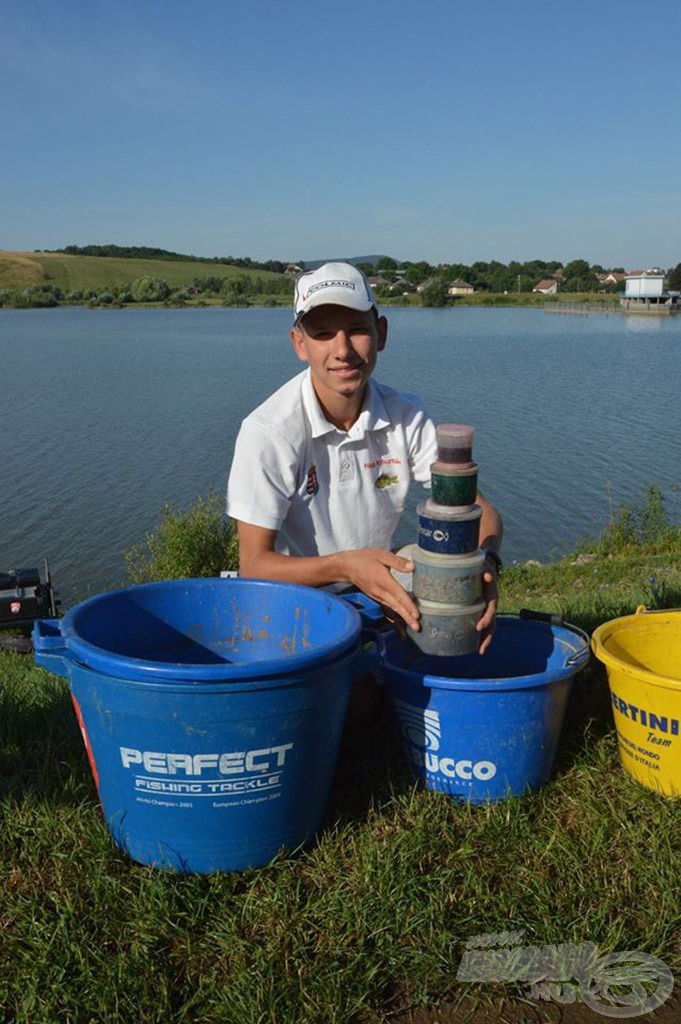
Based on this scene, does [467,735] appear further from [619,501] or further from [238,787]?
[619,501]

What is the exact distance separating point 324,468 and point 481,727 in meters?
1.13

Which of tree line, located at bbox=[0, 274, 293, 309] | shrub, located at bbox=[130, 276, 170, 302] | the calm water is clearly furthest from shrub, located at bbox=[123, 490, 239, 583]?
shrub, located at bbox=[130, 276, 170, 302]

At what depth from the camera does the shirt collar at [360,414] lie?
10.5ft

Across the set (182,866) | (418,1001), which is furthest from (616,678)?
(182,866)

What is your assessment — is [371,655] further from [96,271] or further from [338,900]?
[96,271]

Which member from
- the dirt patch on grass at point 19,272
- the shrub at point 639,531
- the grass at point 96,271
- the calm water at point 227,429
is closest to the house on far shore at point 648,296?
the grass at point 96,271

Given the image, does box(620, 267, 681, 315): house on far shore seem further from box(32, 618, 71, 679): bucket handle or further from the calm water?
box(32, 618, 71, 679): bucket handle

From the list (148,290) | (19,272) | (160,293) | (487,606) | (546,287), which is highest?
(546,287)

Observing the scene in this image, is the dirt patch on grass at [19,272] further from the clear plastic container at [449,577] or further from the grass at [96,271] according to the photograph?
the clear plastic container at [449,577]

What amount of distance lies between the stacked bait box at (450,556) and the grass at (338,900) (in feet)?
1.83

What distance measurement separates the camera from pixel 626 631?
10.3 feet

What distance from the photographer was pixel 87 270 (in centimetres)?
9431

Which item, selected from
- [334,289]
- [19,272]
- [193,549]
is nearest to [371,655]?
[334,289]

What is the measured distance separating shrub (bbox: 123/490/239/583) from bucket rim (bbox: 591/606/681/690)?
717cm
